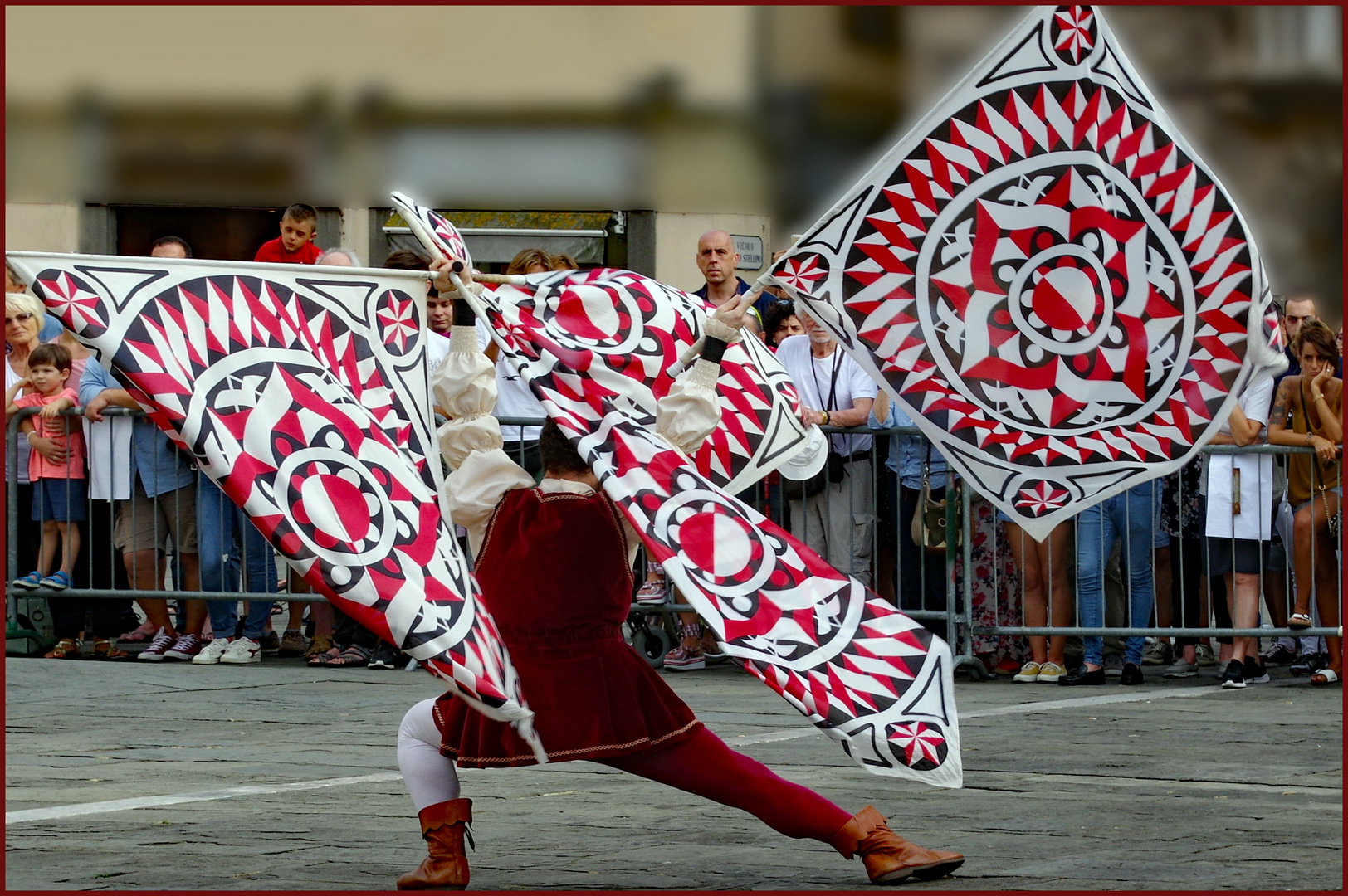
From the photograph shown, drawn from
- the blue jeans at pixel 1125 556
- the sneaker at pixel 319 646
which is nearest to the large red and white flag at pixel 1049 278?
the blue jeans at pixel 1125 556

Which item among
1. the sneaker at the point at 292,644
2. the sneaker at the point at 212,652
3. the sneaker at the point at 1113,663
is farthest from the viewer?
the sneaker at the point at 292,644

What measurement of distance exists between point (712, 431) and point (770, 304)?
5661 millimetres

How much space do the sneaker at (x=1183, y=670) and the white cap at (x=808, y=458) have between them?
5.13 metres

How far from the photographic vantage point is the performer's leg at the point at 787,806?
18.4 feet

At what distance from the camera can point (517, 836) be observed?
21.3 feet

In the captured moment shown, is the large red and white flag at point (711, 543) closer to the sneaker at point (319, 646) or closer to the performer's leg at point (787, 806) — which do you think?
the performer's leg at point (787, 806)

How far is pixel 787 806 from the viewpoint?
559 cm

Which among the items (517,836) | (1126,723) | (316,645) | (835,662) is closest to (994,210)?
(835,662)

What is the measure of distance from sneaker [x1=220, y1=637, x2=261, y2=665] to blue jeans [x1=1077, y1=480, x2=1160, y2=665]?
4542 millimetres

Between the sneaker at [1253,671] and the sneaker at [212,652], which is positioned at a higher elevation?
the sneaker at [212,652]

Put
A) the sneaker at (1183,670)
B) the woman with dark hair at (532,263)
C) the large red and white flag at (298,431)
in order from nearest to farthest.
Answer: the large red and white flag at (298,431) → the woman with dark hair at (532,263) → the sneaker at (1183,670)

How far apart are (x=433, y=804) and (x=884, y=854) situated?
1260mm

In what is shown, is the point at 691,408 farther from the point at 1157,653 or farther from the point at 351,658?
the point at 1157,653

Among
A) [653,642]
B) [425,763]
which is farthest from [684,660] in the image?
[425,763]
